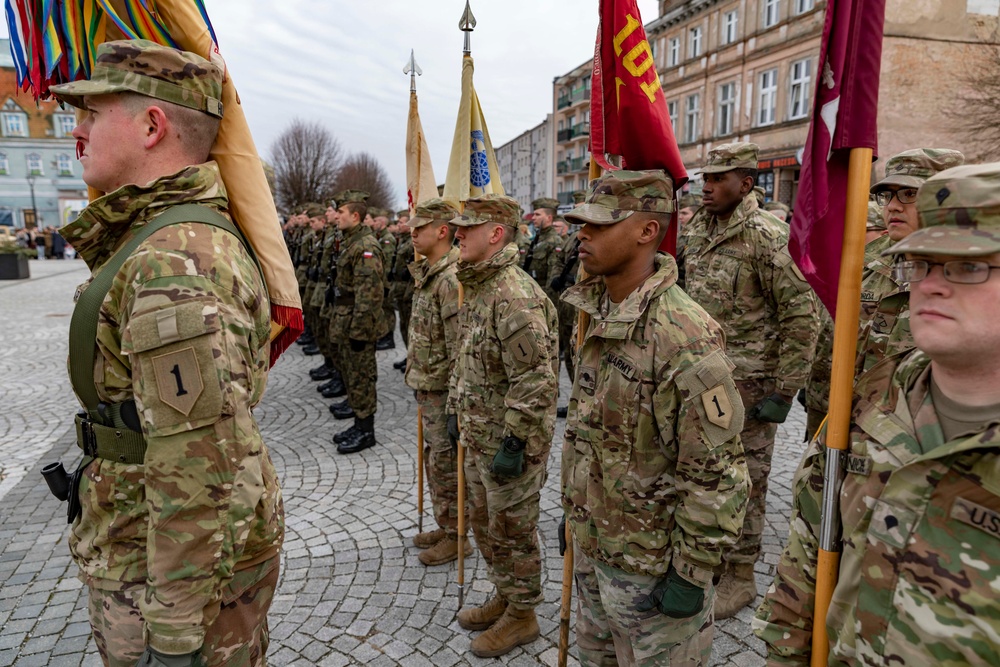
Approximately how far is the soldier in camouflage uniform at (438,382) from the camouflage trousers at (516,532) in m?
0.88

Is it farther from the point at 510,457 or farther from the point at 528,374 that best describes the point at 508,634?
the point at 528,374

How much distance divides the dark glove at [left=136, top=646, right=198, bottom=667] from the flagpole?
1.74 metres

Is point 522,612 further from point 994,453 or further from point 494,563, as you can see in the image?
point 994,453

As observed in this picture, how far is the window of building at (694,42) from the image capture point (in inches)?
1183

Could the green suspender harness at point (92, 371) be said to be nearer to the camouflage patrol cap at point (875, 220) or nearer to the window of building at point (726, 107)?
the camouflage patrol cap at point (875, 220)

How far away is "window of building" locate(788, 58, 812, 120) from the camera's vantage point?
2345 cm

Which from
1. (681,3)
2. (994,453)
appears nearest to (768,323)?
(994,453)

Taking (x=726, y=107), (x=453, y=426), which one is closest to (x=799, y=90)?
(x=726, y=107)

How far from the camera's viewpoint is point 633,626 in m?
2.23

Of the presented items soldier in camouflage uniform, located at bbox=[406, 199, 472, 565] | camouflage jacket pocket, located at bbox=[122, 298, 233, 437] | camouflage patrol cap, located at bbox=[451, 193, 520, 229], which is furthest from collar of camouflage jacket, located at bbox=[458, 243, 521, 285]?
camouflage jacket pocket, located at bbox=[122, 298, 233, 437]

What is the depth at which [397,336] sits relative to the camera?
13812mm

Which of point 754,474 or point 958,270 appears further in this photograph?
point 754,474

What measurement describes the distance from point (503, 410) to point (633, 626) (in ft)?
4.77

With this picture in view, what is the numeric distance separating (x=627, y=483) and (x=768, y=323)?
7.12ft
